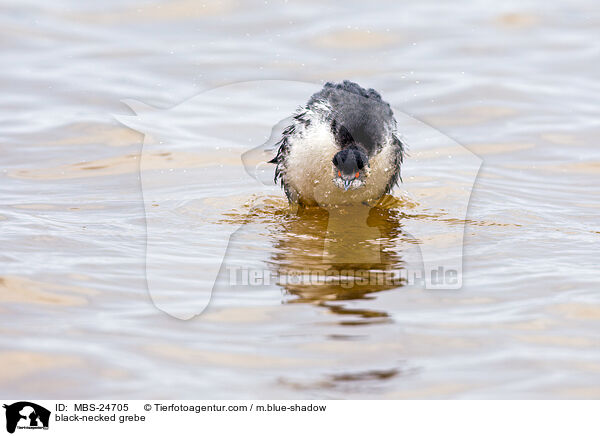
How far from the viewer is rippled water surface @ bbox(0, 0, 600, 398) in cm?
457

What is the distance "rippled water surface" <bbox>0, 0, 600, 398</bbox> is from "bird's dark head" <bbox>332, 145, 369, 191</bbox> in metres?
0.46

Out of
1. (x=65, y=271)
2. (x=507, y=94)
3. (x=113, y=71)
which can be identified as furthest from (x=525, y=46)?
(x=65, y=271)

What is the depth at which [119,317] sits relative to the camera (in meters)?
5.09

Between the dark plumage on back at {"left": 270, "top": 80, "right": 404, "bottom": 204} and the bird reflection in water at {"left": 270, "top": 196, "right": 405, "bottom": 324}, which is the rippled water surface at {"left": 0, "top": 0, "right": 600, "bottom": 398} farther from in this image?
the dark plumage on back at {"left": 270, "top": 80, "right": 404, "bottom": 204}

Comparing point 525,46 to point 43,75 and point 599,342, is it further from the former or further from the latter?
point 599,342

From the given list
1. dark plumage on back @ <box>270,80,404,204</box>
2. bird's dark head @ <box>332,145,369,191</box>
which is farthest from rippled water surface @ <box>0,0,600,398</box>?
bird's dark head @ <box>332,145,369,191</box>

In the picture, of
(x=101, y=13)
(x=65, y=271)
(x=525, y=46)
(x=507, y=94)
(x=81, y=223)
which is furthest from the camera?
(x=101, y=13)

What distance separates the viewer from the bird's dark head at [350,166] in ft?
22.5

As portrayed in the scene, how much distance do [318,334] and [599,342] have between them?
152 cm

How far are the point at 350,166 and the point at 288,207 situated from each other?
1.14 meters
